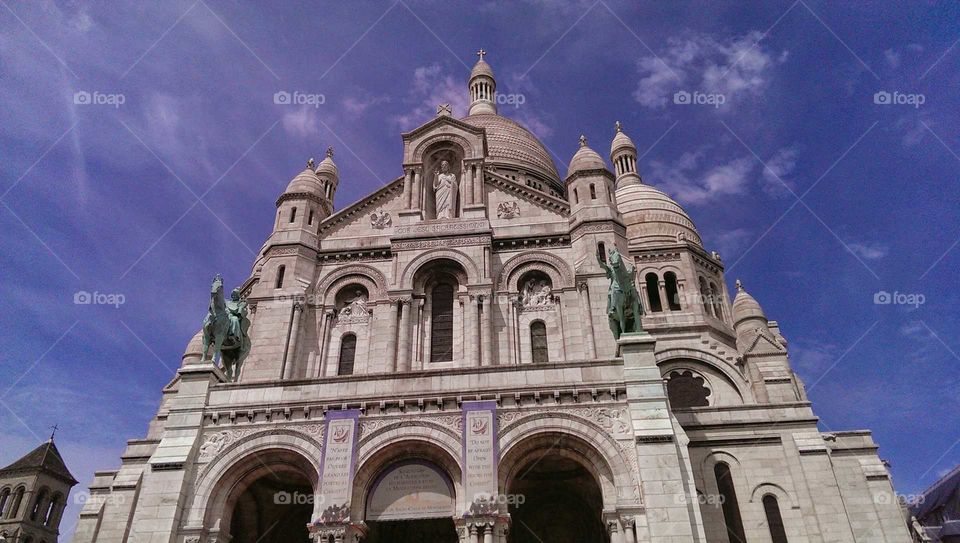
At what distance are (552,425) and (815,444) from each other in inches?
433

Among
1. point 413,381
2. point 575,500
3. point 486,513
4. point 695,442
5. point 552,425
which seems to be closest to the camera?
point 486,513

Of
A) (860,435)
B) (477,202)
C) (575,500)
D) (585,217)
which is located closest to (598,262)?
(585,217)

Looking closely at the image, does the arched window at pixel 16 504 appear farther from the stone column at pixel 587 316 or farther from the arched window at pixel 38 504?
the stone column at pixel 587 316

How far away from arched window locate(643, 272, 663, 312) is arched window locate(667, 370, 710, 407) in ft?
15.2

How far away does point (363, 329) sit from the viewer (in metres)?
26.5

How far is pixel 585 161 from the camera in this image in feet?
96.8

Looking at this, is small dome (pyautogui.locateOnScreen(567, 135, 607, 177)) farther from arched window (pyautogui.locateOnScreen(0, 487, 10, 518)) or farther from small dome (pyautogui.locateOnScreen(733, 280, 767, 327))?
arched window (pyautogui.locateOnScreen(0, 487, 10, 518))

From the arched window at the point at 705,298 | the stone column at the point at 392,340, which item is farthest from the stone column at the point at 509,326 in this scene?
the arched window at the point at 705,298

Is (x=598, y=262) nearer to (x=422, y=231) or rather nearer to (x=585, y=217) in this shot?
(x=585, y=217)

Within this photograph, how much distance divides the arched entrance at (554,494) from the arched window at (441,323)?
6.04 m

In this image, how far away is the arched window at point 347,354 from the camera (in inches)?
1016

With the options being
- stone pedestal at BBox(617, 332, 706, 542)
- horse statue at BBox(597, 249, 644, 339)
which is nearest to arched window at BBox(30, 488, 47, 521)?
horse statue at BBox(597, 249, 644, 339)

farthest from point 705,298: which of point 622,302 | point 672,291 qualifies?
point 622,302

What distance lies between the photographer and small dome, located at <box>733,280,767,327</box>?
1352 inches
